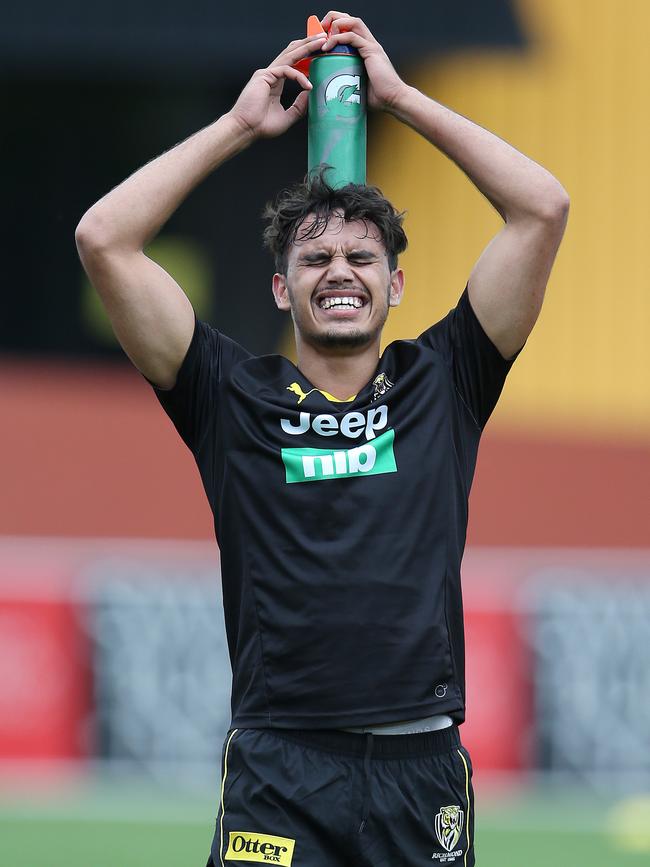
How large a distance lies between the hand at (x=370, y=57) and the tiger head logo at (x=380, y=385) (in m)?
0.68

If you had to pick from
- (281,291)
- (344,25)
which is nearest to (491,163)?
(344,25)

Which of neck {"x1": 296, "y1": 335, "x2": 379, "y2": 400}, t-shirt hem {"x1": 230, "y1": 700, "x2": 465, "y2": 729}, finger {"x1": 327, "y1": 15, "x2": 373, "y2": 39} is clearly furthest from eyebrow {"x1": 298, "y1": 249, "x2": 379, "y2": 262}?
t-shirt hem {"x1": 230, "y1": 700, "x2": 465, "y2": 729}

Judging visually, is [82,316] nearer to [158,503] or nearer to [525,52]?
[158,503]

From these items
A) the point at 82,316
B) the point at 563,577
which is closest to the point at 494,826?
the point at 563,577

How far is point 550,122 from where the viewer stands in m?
13.5

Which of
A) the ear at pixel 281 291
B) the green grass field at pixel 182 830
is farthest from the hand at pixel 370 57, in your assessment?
the green grass field at pixel 182 830

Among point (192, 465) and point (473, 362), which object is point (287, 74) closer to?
point (473, 362)

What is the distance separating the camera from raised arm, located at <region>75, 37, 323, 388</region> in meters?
3.85

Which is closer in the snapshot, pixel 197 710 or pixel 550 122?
pixel 197 710

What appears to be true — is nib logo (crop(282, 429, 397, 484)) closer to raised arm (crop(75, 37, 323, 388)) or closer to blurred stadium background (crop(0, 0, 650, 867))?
raised arm (crop(75, 37, 323, 388))

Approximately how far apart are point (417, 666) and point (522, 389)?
9.83 metres

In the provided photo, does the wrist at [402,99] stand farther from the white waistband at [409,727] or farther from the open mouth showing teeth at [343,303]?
the white waistband at [409,727]

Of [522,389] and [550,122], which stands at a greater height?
[550,122]

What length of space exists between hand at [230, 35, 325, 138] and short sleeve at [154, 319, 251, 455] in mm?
526
